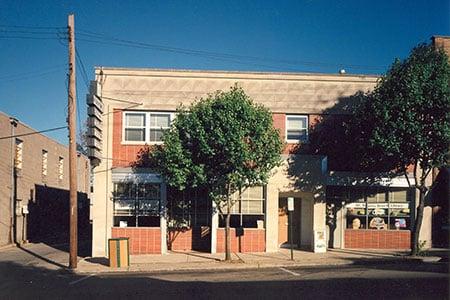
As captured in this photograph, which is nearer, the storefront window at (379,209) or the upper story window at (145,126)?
the upper story window at (145,126)

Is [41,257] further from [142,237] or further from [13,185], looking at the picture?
[13,185]

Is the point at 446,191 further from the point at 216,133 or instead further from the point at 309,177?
the point at 216,133

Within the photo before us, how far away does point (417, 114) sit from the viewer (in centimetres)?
1739

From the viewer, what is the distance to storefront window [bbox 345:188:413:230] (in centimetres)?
2147

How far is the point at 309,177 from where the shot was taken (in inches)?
823

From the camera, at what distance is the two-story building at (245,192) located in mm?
20328

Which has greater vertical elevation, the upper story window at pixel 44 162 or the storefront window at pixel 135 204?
the upper story window at pixel 44 162

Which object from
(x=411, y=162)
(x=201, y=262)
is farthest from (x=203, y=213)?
(x=411, y=162)

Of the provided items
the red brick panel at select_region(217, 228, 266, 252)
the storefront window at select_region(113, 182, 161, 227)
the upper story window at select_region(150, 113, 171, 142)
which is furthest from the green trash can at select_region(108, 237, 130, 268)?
the upper story window at select_region(150, 113, 171, 142)

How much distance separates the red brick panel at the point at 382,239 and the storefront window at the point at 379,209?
24cm

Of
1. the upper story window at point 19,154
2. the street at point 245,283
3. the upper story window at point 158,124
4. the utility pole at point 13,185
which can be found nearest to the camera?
the street at point 245,283

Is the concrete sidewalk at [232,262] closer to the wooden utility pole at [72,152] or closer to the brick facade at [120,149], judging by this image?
the wooden utility pole at [72,152]

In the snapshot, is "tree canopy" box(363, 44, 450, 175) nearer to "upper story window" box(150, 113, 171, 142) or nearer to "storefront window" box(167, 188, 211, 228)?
"storefront window" box(167, 188, 211, 228)

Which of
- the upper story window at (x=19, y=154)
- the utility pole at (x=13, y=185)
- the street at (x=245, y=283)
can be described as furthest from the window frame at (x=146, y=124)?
the upper story window at (x=19, y=154)
